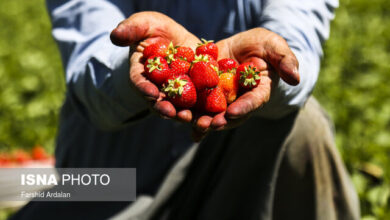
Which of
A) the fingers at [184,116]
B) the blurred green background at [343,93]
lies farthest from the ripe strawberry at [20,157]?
the fingers at [184,116]

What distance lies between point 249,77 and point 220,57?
290mm

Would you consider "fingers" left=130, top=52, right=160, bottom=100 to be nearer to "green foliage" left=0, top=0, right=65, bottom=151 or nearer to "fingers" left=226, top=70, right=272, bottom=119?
"fingers" left=226, top=70, right=272, bottom=119

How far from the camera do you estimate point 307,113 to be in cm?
209

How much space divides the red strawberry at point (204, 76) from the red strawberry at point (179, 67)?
60 mm

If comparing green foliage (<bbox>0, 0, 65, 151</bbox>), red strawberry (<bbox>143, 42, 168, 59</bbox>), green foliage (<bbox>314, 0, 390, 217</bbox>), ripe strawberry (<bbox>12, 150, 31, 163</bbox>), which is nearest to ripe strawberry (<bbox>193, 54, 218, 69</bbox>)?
red strawberry (<bbox>143, 42, 168, 59</bbox>)

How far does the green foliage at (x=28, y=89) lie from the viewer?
12.6 ft

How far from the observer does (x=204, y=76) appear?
66.5 inches

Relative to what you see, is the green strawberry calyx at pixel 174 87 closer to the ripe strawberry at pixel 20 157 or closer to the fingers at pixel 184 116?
the fingers at pixel 184 116

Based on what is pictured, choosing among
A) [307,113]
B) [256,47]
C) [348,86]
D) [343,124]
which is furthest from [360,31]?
[256,47]

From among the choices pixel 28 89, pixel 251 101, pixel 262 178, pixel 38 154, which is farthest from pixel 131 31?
pixel 28 89

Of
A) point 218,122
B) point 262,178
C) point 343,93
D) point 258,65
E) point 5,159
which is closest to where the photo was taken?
point 218,122

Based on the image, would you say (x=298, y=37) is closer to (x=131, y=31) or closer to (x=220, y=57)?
(x=220, y=57)

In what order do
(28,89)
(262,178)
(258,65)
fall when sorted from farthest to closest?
(28,89), (262,178), (258,65)

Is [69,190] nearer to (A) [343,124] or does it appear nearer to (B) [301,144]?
(B) [301,144]
